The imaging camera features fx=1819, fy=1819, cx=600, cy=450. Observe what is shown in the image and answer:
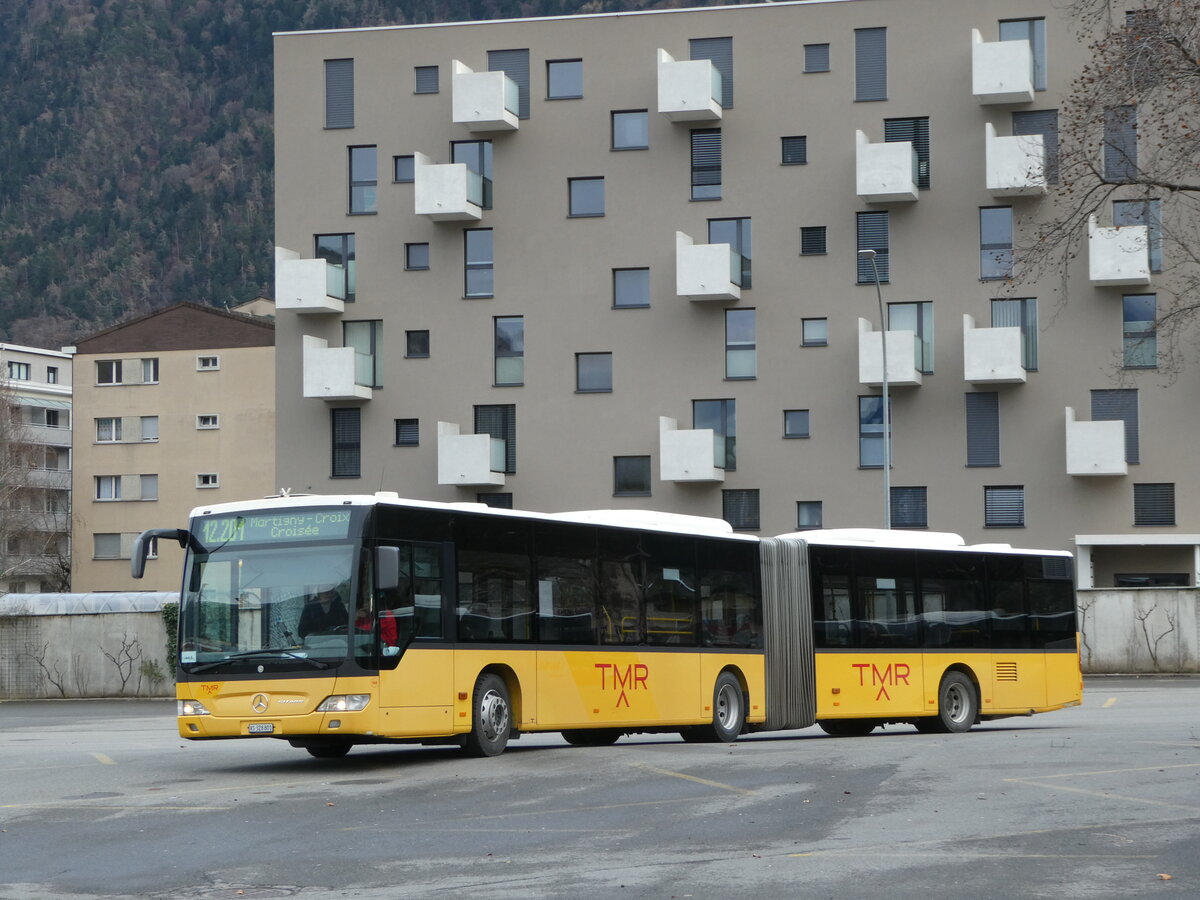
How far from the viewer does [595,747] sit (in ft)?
71.1

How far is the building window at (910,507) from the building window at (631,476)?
23.5 feet

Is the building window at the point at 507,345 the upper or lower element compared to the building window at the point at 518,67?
lower

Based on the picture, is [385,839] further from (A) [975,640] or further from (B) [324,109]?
(B) [324,109]

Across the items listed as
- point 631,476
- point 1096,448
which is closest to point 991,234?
point 1096,448

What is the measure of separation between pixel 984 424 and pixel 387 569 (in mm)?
35729

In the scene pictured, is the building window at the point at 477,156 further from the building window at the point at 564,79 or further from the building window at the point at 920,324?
the building window at the point at 920,324

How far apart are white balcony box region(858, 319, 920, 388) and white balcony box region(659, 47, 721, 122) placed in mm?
7583

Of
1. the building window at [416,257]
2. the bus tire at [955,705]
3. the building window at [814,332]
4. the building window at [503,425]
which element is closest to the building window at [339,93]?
the building window at [416,257]

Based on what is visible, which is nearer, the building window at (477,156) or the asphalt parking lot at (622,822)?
the asphalt parking lot at (622,822)

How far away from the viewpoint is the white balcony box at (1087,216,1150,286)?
48688mm

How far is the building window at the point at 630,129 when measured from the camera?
5362cm

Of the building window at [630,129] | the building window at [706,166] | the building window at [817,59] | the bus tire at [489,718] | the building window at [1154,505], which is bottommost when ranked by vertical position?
the bus tire at [489,718]

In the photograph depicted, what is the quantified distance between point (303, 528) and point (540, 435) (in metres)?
35.9

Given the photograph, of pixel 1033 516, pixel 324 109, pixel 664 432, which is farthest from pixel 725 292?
pixel 324 109
